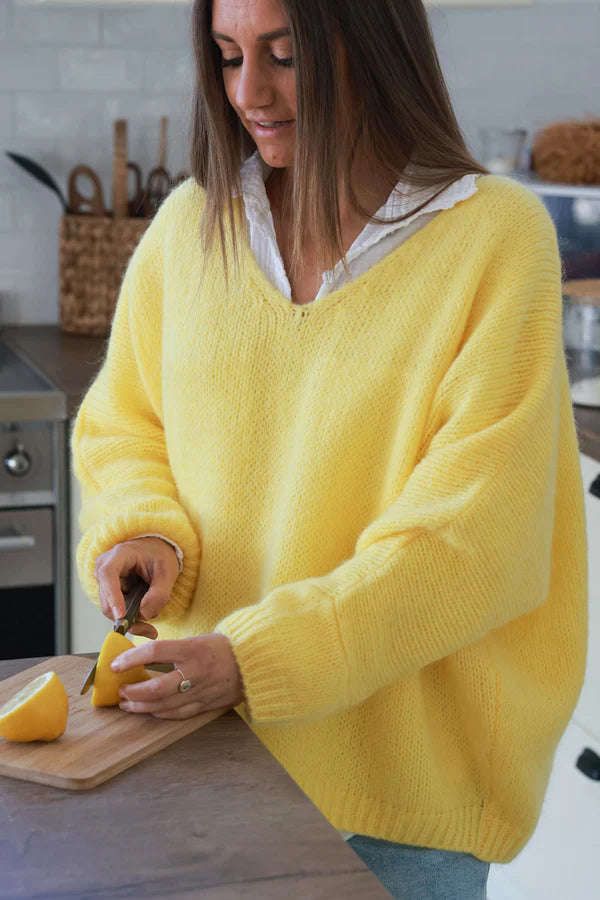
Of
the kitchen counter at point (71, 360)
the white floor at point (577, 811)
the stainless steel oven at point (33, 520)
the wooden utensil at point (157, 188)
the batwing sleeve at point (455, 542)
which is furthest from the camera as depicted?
the wooden utensil at point (157, 188)

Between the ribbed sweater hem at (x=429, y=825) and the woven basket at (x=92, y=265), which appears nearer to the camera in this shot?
the ribbed sweater hem at (x=429, y=825)

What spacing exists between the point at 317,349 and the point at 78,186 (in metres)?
1.70

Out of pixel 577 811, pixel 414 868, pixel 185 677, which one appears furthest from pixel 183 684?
pixel 577 811

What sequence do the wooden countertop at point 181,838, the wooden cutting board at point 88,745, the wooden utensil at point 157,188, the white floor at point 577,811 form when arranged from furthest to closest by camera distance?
1. the wooden utensil at point 157,188
2. the white floor at point 577,811
3. the wooden cutting board at point 88,745
4. the wooden countertop at point 181,838

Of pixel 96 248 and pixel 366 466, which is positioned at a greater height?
pixel 366 466

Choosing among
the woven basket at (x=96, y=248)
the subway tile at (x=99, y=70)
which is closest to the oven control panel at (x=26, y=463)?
the woven basket at (x=96, y=248)

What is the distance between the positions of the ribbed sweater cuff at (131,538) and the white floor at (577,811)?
83cm

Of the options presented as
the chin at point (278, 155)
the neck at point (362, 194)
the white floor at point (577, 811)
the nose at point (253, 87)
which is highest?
the nose at point (253, 87)

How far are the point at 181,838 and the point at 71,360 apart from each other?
168 cm

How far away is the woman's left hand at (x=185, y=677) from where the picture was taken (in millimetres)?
953

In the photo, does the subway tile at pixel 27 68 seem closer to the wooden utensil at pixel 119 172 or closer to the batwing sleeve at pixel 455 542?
the wooden utensil at pixel 119 172

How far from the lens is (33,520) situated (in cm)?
217

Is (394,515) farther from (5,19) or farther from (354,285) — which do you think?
(5,19)

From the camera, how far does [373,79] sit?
109cm
